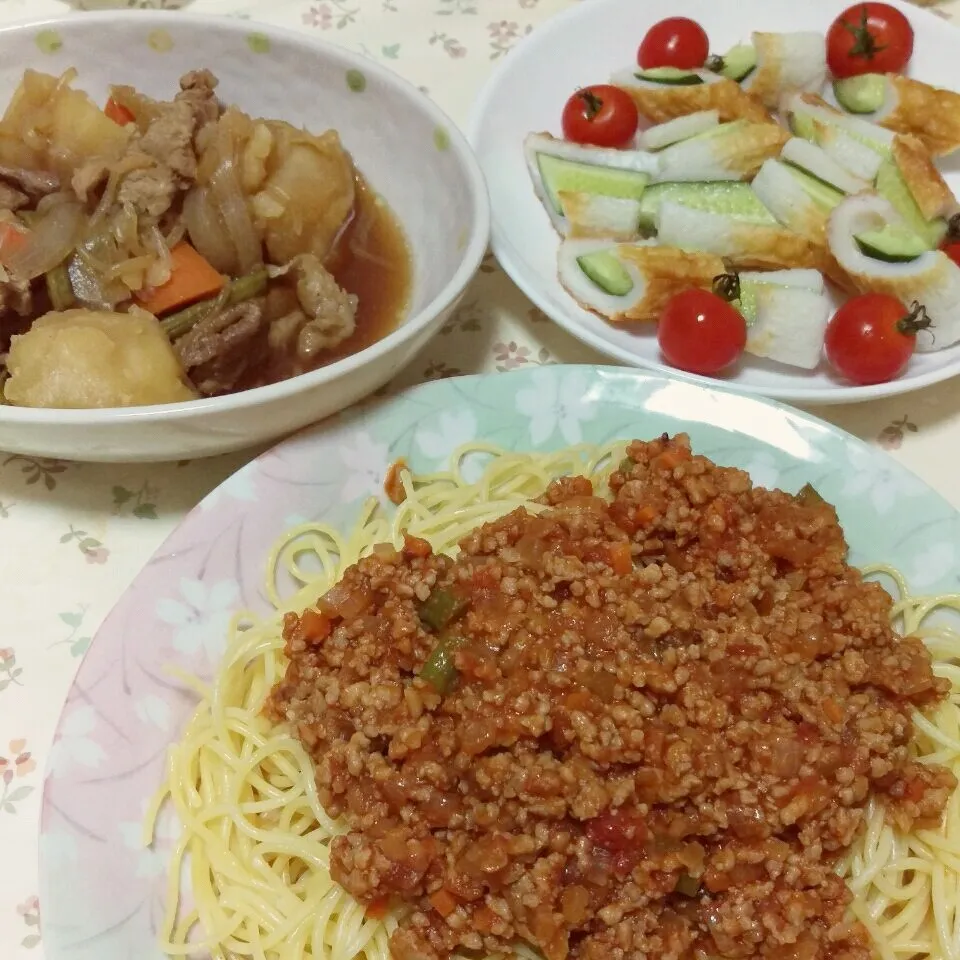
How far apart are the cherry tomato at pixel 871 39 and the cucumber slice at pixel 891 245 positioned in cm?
121

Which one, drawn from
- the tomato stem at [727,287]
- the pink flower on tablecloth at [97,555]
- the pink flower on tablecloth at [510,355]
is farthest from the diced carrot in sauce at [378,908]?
the tomato stem at [727,287]

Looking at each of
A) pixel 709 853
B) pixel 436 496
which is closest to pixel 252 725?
pixel 436 496

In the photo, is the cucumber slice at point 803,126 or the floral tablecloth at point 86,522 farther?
A: the cucumber slice at point 803,126

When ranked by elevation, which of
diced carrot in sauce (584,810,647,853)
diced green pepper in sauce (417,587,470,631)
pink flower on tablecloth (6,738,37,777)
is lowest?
pink flower on tablecloth (6,738,37,777)

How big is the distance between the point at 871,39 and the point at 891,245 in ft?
4.66

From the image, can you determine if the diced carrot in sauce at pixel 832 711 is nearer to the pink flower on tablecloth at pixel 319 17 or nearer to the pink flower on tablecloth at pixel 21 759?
the pink flower on tablecloth at pixel 21 759

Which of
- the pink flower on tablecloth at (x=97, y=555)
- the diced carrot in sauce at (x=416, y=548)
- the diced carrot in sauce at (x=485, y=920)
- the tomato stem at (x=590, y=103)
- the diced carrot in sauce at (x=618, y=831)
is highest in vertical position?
the tomato stem at (x=590, y=103)

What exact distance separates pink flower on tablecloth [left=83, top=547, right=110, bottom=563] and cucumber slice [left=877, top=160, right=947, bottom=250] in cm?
394

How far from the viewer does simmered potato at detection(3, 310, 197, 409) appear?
328cm

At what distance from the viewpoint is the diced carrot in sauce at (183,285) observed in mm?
3746

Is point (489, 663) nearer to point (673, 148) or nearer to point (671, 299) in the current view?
point (671, 299)

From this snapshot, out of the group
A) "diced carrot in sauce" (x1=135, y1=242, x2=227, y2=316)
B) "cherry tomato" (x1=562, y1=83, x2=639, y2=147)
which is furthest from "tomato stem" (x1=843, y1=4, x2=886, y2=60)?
"diced carrot in sauce" (x1=135, y1=242, x2=227, y2=316)

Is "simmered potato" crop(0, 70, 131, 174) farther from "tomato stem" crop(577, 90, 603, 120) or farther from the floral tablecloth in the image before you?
"tomato stem" crop(577, 90, 603, 120)

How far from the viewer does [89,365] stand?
130 inches
